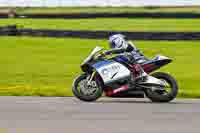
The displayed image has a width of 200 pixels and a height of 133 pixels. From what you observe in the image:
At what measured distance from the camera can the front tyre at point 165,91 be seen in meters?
11.2

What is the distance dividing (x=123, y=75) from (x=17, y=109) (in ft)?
7.20

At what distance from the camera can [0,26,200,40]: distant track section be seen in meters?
25.6

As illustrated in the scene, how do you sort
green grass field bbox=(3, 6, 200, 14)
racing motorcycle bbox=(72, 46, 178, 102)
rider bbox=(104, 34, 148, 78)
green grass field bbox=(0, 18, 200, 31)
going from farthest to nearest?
green grass field bbox=(3, 6, 200, 14) < green grass field bbox=(0, 18, 200, 31) < rider bbox=(104, 34, 148, 78) < racing motorcycle bbox=(72, 46, 178, 102)

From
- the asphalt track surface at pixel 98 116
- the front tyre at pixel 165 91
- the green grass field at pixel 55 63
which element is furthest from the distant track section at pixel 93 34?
the front tyre at pixel 165 91

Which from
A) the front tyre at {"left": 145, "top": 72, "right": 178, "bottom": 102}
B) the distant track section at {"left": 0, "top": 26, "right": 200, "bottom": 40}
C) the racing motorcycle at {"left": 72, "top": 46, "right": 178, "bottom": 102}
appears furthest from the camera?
the distant track section at {"left": 0, "top": 26, "right": 200, "bottom": 40}

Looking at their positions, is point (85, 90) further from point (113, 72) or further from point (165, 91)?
point (165, 91)

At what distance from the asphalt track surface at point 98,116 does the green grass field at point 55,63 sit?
214cm

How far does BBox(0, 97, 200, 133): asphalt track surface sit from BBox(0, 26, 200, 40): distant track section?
13.8 m

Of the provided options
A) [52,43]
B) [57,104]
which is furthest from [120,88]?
[52,43]

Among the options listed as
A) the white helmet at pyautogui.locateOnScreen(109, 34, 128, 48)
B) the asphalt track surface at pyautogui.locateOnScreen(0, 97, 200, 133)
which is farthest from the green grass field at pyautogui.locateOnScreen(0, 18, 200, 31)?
the asphalt track surface at pyautogui.locateOnScreen(0, 97, 200, 133)

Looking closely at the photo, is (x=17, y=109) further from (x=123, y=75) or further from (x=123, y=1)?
(x=123, y=1)

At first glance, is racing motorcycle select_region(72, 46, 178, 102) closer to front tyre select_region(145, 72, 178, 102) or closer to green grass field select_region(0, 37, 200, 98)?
front tyre select_region(145, 72, 178, 102)

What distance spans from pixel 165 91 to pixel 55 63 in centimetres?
1006

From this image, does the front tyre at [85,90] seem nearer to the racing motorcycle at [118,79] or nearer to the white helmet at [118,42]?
the racing motorcycle at [118,79]
